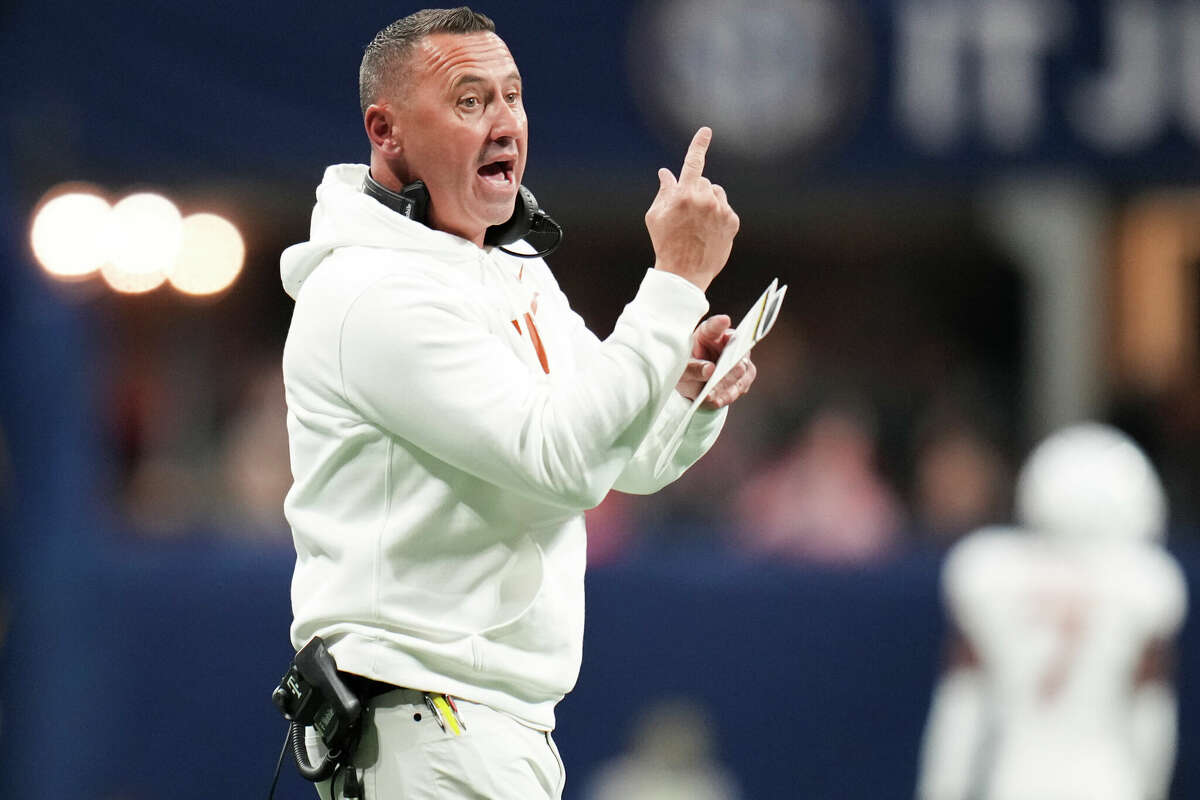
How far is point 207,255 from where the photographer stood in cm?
899

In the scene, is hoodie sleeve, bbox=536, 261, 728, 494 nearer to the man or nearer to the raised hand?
the man

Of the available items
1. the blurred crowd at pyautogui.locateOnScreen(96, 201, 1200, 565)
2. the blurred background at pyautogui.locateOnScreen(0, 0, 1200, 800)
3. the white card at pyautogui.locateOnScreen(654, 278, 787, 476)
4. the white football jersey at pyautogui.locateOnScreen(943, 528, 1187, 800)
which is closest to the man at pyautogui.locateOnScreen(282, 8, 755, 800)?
the white card at pyautogui.locateOnScreen(654, 278, 787, 476)

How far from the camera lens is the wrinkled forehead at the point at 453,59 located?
9.47 feet

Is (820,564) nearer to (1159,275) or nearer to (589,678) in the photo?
(589,678)

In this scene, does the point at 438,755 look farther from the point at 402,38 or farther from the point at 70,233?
the point at 70,233

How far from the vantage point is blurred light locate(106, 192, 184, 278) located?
758 cm

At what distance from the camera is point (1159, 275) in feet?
35.3

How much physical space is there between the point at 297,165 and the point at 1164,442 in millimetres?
4197

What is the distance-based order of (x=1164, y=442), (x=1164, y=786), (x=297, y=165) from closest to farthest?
(x=1164, y=786), (x=297, y=165), (x=1164, y=442)

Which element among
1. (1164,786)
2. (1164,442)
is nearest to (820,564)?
(1164,786)

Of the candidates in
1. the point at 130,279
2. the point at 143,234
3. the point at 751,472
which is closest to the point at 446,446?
the point at 143,234

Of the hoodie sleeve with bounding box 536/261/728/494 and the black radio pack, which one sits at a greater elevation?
the hoodie sleeve with bounding box 536/261/728/494

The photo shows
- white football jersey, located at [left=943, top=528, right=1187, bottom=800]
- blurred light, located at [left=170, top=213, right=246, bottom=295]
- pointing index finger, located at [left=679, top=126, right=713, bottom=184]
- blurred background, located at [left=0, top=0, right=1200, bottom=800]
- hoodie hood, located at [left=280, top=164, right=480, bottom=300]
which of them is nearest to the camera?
pointing index finger, located at [left=679, top=126, right=713, bottom=184]

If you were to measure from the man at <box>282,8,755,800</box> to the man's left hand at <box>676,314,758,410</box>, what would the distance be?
0.71 ft
